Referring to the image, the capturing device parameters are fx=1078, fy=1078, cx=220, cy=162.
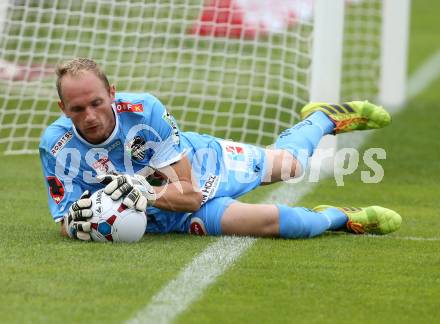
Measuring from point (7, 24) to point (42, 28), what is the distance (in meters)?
0.37

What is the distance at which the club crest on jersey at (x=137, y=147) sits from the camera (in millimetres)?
5566

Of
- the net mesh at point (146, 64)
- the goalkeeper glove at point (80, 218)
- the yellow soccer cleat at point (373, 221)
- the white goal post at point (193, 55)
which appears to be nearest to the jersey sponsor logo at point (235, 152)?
the yellow soccer cleat at point (373, 221)

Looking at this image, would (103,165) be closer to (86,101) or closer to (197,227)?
(86,101)

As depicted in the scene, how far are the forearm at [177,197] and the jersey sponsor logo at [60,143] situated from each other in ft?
1.70

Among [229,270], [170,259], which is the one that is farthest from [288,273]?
[170,259]

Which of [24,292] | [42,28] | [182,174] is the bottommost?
[24,292]

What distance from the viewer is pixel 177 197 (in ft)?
17.8

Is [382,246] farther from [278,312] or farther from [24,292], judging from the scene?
[24,292]

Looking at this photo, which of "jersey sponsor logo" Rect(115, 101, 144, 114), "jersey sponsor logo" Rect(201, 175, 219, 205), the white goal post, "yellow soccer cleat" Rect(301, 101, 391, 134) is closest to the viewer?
"jersey sponsor logo" Rect(115, 101, 144, 114)

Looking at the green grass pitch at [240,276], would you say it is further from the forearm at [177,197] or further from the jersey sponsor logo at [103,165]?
the jersey sponsor logo at [103,165]

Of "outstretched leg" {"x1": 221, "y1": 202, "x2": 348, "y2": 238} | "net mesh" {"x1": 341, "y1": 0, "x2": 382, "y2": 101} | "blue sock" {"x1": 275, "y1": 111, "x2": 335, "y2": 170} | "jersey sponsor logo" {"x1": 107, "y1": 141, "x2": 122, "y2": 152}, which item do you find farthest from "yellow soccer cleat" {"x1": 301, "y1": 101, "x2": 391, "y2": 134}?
"net mesh" {"x1": 341, "y1": 0, "x2": 382, "y2": 101}

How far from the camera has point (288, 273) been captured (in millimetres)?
4902

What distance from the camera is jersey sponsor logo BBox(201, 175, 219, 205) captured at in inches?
227

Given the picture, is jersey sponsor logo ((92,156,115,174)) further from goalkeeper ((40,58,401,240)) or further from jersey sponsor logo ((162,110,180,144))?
jersey sponsor logo ((162,110,180,144))
